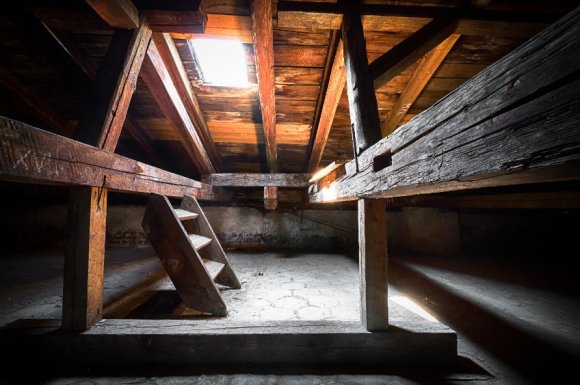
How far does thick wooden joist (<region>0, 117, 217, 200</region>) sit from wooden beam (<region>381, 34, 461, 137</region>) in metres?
3.17

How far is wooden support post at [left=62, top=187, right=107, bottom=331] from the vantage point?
1.56 m

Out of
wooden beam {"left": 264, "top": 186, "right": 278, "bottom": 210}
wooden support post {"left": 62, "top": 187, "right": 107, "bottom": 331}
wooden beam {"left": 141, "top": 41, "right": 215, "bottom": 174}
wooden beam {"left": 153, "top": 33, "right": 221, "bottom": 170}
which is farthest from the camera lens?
wooden beam {"left": 264, "top": 186, "right": 278, "bottom": 210}

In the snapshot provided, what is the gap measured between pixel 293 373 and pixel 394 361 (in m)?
0.69

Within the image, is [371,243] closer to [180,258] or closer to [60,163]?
[180,258]

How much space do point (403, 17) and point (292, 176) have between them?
2.57m

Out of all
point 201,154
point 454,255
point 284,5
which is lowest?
point 454,255

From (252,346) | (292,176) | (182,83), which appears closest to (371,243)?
(252,346)

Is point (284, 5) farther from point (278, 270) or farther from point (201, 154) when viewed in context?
point (278, 270)

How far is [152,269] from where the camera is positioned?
3881 millimetres

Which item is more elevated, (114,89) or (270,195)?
(114,89)

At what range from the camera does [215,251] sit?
9.62 ft

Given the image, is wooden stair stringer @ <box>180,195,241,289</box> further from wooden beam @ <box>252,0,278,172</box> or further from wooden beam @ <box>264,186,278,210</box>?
wooden beam @ <box>264,186,278,210</box>

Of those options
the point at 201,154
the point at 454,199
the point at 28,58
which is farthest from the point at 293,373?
the point at 454,199

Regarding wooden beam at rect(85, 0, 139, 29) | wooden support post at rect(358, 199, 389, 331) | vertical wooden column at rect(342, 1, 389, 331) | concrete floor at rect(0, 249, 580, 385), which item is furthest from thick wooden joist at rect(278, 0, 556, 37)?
concrete floor at rect(0, 249, 580, 385)
